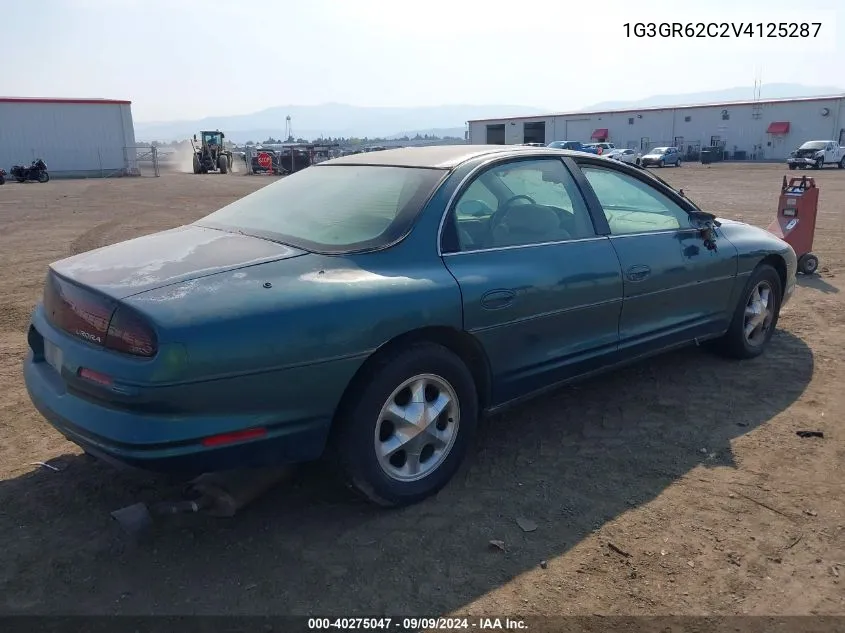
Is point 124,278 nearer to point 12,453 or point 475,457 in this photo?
point 12,453

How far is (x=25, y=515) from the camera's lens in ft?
10.3

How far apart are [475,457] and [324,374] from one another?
1295mm

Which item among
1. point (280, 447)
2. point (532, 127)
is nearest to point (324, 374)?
point (280, 447)

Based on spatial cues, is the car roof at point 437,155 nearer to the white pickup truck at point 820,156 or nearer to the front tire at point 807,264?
the front tire at point 807,264

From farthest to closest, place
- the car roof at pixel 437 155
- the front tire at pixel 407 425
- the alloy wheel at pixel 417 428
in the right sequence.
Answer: the car roof at pixel 437 155 < the alloy wheel at pixel 417 428 < the front tire at pixel 407 425

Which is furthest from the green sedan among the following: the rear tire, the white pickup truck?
the white pickup truck

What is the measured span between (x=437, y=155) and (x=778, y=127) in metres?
55.8

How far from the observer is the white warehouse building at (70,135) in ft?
122

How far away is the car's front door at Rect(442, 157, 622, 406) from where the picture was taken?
11.0 feet

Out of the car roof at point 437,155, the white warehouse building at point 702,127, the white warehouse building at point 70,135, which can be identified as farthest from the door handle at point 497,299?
the white warehouse building at point 702,127

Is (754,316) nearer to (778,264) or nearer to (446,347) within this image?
(778,264)

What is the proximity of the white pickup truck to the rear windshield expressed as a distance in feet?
135

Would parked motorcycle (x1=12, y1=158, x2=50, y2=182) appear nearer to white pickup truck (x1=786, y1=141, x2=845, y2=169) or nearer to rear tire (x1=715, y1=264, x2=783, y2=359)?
rear tire (x1=715, y1=264, x2=783, y2=359)

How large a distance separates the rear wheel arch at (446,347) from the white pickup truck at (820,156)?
41.4 m
